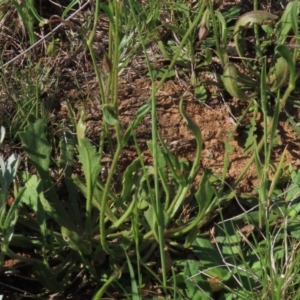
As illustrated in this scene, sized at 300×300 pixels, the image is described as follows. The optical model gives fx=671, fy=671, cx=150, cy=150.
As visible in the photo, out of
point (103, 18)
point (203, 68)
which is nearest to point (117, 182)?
point (203, 68)

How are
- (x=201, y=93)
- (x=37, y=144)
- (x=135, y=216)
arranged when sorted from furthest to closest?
1. (x=201, y=93)
2. (x=37, y=144)
3. (x=135, y=216)

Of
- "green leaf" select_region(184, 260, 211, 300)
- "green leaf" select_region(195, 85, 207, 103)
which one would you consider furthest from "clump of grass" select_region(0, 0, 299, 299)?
"green leaf" select_region(195, 85, 207, 103)

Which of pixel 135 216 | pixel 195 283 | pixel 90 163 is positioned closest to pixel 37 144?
pixel 90 163

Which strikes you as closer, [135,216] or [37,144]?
[135,216]

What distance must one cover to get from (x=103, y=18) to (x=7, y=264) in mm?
912

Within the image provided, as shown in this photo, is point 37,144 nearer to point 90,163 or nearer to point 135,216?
point 90,163

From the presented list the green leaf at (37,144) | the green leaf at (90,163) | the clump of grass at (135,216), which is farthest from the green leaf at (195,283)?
the green leaf at (37,144)

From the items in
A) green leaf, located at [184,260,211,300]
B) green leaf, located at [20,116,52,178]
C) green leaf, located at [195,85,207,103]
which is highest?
green leaf, located at [20,116,52,178]

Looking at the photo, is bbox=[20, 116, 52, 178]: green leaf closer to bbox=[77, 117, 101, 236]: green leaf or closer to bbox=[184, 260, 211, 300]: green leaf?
bbox=[77, 117, 101, 236]: green leaf

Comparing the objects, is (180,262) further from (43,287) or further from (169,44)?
(169,44)

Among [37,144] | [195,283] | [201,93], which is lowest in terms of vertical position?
[195,283]

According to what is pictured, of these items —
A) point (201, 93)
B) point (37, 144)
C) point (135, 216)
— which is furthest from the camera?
point (201, 93)

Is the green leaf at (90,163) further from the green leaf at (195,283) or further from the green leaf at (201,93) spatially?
the green leaf at (201,93)

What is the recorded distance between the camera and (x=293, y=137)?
1.91 meters
